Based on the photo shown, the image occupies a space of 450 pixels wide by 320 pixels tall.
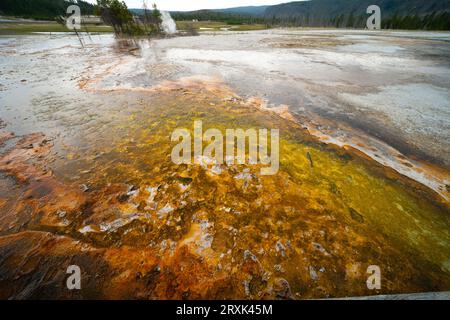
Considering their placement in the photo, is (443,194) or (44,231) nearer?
(44,231)

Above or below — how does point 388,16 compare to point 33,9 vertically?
below

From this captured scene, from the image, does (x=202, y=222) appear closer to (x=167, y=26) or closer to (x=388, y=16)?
(x=167, y=26)

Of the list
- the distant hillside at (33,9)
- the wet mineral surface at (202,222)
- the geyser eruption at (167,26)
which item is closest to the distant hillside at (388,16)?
the geyser eruption at (167,26)

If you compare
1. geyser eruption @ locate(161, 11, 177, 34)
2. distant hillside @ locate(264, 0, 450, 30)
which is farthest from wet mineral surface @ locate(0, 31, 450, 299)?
distant hillside @ locate(264, 0, 450, 30)

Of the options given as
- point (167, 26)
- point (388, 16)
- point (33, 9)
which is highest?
point (33, 9)

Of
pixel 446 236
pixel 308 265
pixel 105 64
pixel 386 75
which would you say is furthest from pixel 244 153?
pixel 105 64

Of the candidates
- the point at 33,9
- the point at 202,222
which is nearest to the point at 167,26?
the point at 202,222

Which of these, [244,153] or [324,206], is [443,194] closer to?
[324,206]
